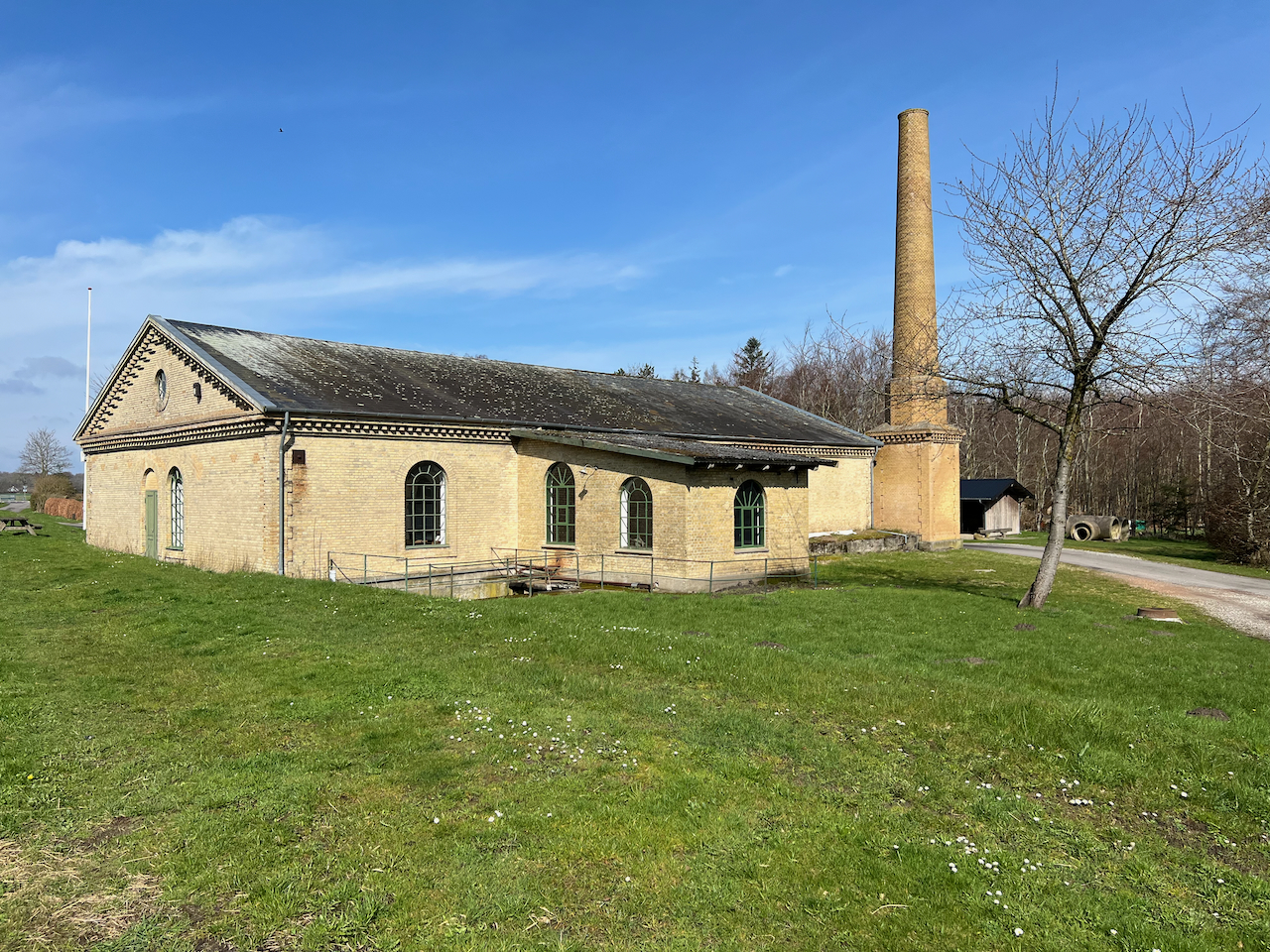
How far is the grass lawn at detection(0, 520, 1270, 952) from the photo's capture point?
14.2ft

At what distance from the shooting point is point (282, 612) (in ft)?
43.4

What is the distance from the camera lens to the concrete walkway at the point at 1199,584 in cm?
1541

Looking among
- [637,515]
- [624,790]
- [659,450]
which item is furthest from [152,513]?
[624,790]

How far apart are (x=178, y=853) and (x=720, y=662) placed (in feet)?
20.9

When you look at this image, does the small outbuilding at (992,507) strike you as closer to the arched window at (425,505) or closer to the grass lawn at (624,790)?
the arched window at (425,505)

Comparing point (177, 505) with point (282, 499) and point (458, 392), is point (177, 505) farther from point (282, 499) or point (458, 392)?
point (458, 392)

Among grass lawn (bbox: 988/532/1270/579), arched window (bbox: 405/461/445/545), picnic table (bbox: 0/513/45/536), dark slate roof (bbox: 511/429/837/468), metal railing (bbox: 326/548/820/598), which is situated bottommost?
grass lawn (bbox: 988/532/1270/579)

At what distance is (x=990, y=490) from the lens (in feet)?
136

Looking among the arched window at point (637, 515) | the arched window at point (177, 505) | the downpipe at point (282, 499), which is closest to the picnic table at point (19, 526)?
the arched window at point (177, 505)

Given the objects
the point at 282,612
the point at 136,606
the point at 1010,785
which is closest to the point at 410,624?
the point at 282,612

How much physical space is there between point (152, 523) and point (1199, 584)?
29.2 meters

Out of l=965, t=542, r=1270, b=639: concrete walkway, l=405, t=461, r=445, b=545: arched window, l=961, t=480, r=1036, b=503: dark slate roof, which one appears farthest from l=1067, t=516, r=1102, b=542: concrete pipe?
l=405, t=461, r=445, b=545: arched window

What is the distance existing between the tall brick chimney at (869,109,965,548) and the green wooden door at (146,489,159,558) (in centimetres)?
2510

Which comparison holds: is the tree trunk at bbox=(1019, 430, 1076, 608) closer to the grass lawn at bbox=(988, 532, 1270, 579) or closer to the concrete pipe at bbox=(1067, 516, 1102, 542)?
the grass lawn at bbox=(988, 532, 1270, 579)
